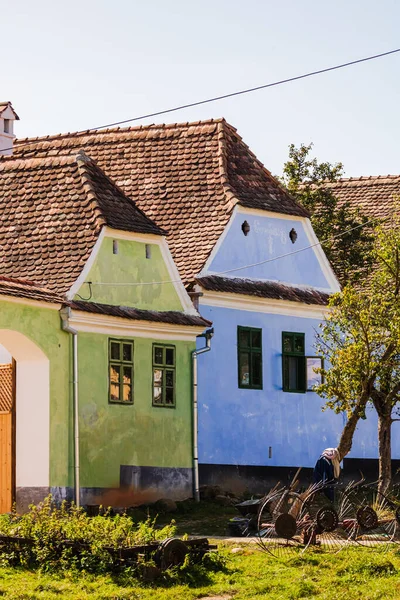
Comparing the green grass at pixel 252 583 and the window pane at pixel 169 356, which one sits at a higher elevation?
the window pane at pixel 169 356

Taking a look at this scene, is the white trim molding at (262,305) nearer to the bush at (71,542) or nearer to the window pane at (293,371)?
the window pane at (293,371)

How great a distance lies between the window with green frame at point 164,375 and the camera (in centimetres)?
3170

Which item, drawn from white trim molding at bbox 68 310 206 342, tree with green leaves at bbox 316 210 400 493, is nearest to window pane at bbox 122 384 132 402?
white trim molding at bbox 68 310 206 342

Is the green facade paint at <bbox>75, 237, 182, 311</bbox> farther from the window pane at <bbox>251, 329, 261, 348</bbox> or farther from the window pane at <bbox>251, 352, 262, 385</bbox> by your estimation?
the window pane at <bbox>251, 352, 262, 385</bbox>

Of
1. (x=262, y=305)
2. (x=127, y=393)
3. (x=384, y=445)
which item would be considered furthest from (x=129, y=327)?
(x=384, y=445)

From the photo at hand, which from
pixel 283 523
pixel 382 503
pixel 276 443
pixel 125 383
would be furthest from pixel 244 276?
pixel 283 523

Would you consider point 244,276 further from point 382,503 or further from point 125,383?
point 382,503

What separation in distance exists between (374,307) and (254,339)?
581 cm

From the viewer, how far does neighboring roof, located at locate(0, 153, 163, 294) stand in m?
30.7

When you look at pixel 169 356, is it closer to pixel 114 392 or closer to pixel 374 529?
pixel 114 392

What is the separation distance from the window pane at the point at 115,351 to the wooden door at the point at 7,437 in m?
2.21


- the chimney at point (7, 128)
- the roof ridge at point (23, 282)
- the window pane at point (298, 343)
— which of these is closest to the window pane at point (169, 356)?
the roof ridge at point (23, 282)

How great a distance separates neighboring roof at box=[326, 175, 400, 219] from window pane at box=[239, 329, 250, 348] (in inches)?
344

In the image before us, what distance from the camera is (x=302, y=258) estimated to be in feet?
123
